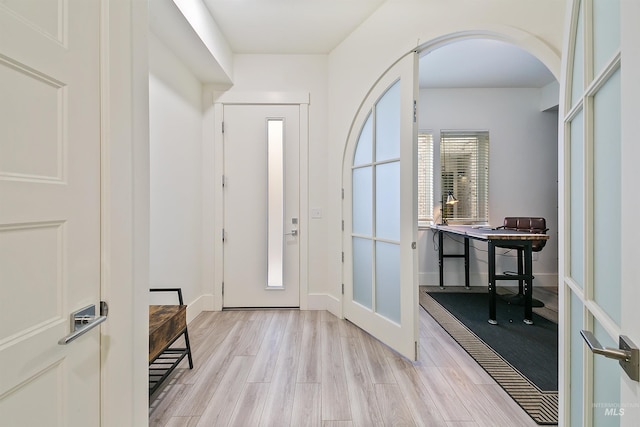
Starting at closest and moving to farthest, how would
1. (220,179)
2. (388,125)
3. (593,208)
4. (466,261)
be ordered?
(593,208) < (388,125) < (220,179) < (466,261)

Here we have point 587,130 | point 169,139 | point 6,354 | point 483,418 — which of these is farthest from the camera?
point 169,139

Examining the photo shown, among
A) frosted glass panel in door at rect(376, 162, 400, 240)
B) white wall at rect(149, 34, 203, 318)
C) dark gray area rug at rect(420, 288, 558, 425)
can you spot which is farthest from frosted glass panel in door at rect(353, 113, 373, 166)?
dark gray area rug at rect(420, 288, 558, 425)

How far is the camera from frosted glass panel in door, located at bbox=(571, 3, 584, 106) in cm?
85

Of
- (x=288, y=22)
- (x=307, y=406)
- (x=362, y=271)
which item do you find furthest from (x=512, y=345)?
(x=288, y=22)

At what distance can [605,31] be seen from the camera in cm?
70

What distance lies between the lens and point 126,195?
2.91ft

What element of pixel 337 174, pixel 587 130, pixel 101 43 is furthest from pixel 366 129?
pixel 101 43

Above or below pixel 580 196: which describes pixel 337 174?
above

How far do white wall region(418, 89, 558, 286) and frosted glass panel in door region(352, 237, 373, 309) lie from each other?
1857 mm

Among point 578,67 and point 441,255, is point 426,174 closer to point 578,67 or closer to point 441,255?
point 441,255

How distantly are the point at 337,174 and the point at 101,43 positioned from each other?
2.21 m

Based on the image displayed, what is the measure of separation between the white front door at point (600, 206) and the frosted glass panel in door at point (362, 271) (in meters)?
1.50

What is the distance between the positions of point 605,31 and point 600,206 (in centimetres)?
45

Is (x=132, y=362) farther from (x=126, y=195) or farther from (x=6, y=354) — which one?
(x=126, y=195)
